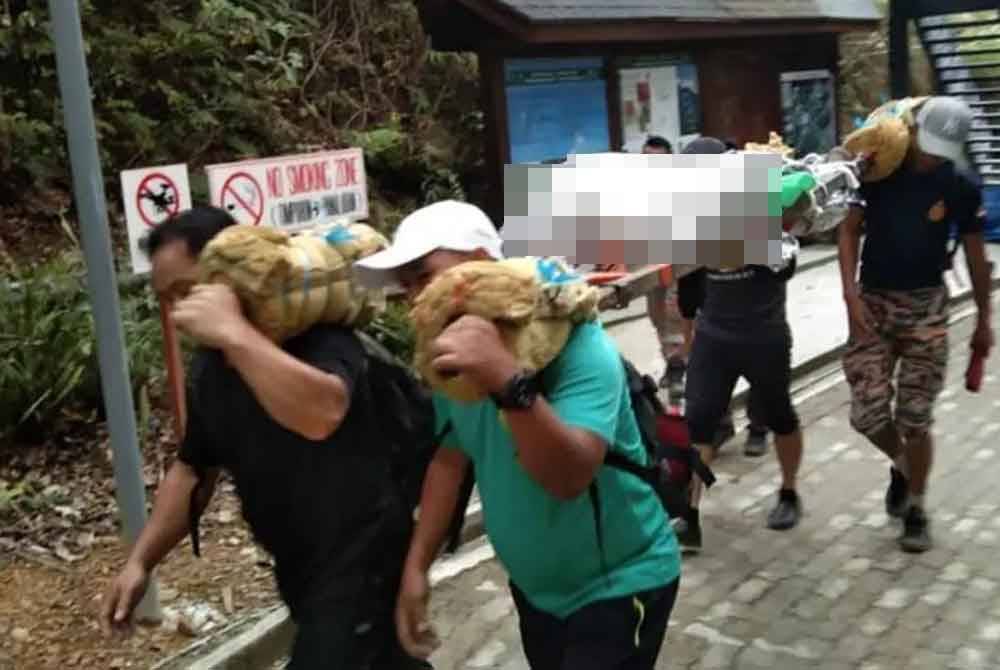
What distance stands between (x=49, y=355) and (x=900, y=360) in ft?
13.8

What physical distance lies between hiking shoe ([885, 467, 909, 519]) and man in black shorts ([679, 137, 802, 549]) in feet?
1.89

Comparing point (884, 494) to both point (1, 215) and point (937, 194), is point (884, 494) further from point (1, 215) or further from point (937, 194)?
point (1, 215)

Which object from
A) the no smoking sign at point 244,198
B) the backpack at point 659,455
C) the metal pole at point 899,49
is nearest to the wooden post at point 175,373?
the no smoking sign at point 244,198

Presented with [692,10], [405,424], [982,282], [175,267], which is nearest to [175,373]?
[175,267]

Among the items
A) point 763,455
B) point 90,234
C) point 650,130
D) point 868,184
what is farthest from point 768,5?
point 90,234

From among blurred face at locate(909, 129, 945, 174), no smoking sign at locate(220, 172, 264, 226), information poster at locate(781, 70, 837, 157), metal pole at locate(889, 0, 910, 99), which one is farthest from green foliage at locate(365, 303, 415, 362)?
information poster at locate(781, 70, 837, 157)

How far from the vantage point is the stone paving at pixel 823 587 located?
4684mm

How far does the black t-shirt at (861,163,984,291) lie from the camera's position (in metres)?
5.36

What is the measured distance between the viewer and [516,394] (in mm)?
2285

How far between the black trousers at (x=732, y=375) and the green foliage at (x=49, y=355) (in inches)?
117

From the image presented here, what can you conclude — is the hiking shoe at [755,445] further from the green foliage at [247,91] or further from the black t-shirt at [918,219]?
the green foliage at [247,91]

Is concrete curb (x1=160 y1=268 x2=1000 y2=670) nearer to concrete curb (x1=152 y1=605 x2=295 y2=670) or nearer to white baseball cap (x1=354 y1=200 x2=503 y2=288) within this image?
concrete curb (x1=152 y1=605 x2=295 y2=670)

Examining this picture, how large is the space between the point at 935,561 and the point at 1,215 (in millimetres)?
7156

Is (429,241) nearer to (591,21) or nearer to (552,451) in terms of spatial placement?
(552,451)
